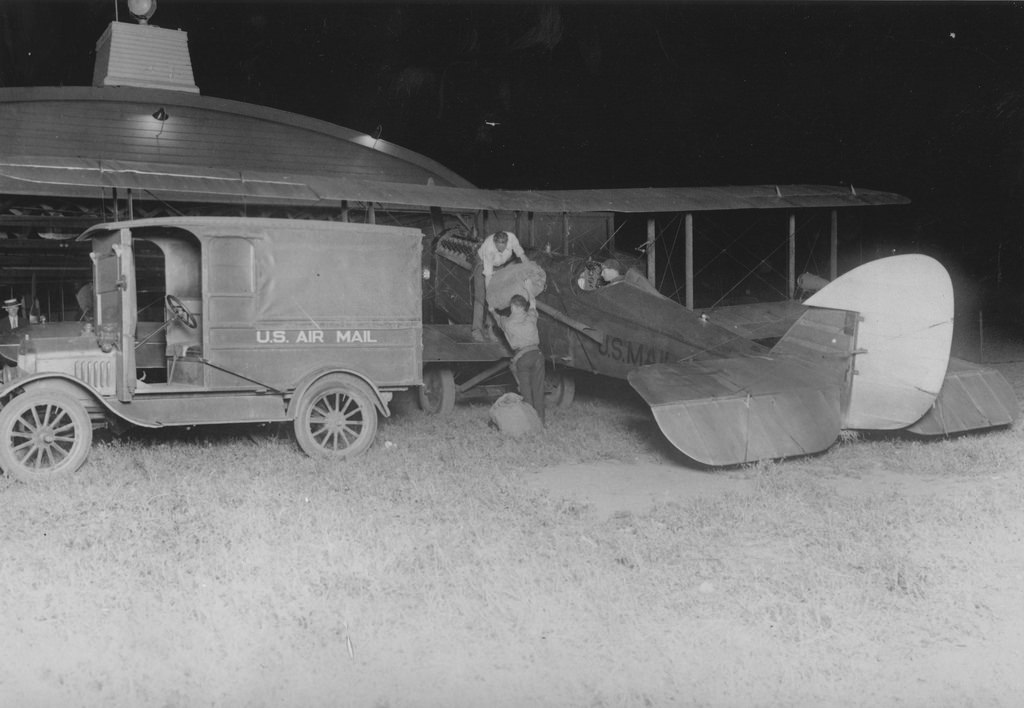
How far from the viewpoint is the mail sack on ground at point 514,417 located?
9.30 m

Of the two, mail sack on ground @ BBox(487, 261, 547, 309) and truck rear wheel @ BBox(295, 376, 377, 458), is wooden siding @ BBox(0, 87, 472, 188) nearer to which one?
mail sack on ground @ BBox(487, 261, 547, 309)

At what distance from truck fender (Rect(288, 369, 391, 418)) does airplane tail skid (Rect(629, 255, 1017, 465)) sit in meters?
2.43

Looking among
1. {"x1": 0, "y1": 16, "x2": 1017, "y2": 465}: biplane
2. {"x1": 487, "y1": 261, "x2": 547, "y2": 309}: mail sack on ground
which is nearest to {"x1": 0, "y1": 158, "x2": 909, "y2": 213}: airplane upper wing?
{"x1": 0, "y1": 16, "x2": 1017, "y2": 465}: biplane

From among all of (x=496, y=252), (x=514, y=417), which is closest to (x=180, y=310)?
(x=514, y=417)

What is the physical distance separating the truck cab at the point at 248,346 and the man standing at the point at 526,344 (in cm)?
171

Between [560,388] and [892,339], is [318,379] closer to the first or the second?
[560,388]

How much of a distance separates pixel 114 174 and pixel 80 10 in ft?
42.0

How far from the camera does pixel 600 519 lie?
601 cm

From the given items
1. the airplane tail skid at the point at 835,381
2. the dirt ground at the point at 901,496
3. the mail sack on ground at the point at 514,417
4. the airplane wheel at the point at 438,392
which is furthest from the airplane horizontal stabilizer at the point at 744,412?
the airplane wheel at the point at 438,392

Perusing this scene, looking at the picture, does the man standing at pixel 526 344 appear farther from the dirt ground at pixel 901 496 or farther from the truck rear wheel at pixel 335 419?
the truck rear wheel at pixel 335 419

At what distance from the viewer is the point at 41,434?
22.0ft

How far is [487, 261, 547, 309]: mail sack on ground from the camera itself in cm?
988

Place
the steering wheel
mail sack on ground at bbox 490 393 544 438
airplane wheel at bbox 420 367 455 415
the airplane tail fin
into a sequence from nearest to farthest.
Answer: the airplane tail fin
the steering wheel
mail sack on ground at bbox 490 393 544 438
airplane wheel at bbox 420 367 455 415

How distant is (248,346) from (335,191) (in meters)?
3.99
